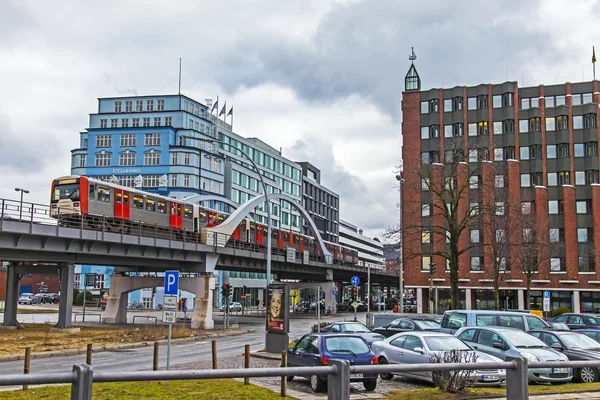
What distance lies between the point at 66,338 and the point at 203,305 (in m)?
12.9

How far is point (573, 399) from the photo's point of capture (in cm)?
1105

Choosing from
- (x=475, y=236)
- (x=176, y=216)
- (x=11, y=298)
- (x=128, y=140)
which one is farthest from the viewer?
(x=128, y=140)

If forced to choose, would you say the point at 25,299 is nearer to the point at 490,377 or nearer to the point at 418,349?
the point at 418,349

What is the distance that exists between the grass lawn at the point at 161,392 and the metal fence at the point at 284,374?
243 inches

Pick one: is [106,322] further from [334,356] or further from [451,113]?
[451,113]

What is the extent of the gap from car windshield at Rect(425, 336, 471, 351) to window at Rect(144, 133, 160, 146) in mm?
78439

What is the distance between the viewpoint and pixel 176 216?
153 ft

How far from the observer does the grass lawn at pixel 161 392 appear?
12652 millimetres

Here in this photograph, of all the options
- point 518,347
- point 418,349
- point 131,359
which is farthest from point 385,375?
point 131,359

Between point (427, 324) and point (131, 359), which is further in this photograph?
point (427, 324)

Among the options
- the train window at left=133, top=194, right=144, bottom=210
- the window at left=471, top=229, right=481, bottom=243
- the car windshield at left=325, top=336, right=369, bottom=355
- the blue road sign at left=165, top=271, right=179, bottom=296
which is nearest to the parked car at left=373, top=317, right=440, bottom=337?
the car windshield at left=325, top=336, right=369, bottom=355

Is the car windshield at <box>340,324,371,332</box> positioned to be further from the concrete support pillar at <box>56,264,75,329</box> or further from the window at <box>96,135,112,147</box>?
the window at <box>96,135,112,147</box>

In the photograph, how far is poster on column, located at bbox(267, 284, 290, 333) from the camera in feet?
79.6

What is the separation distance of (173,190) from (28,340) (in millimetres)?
59633
